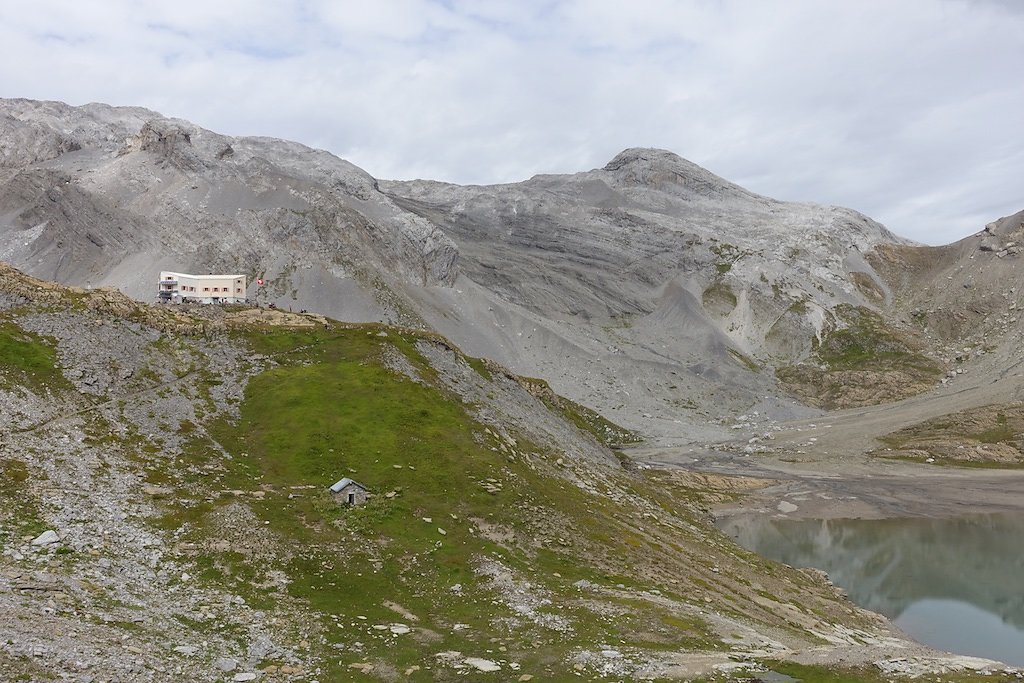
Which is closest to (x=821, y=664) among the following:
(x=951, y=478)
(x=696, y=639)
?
(x=696, y=639)

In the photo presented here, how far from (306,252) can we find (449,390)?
125 meters

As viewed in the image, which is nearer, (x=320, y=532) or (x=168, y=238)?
(x=320, y=532)

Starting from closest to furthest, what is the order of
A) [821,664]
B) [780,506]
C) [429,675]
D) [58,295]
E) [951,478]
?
[429,675], [821,664], [58,295], [780,506], [951,478]

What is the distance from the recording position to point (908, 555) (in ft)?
301

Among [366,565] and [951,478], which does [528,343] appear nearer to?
[951,478]

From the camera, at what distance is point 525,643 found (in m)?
33.7

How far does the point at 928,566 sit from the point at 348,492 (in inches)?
3032

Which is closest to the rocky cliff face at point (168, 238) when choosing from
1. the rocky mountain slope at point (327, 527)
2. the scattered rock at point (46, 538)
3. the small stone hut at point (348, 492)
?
the rocky mountain slope at point (327, 527)

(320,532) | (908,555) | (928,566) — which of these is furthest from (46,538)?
(908,555)

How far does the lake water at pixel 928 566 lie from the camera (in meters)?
63.4

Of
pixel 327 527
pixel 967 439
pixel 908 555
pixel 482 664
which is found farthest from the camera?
pixel 967 439

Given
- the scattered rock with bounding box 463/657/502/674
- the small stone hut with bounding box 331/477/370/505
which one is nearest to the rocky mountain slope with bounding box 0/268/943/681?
the scattered rock with bounding box 463/657/502/674

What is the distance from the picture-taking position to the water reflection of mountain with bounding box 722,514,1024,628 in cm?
7481

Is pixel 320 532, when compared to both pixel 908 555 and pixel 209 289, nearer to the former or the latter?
pixel 908 555
